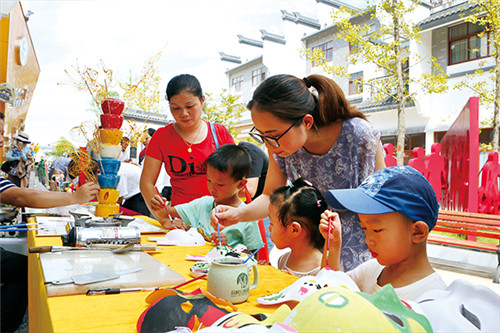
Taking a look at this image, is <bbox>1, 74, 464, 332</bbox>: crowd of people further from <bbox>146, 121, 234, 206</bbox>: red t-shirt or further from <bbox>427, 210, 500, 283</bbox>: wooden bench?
<bbox>427, 210, 500, 283</bbox>: wooden bench

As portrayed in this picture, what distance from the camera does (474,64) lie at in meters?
11.4

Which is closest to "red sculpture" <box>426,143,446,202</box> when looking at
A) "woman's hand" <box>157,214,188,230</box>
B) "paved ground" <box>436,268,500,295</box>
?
"paved ground" <box>436,268,500,295</box>

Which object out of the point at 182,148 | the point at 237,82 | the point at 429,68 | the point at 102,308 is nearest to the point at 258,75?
the point at 237,82

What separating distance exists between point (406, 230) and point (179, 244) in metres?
1.22

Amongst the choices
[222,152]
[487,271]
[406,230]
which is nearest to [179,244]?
[222,152]

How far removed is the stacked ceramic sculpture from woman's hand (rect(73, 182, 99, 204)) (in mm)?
42

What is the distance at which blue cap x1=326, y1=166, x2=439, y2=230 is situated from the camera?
106cm

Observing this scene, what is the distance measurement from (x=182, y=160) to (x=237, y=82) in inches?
937

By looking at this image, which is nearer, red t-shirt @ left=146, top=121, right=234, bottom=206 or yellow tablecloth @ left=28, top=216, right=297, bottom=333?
yellow tablecloth @ left=28, top=216, right=297, bottom=333

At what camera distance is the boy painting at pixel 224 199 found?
2.19 m

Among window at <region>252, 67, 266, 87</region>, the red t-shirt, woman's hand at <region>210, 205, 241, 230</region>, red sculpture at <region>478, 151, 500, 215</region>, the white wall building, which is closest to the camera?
woman's hand at <region>210, 205, 241, 230</region>

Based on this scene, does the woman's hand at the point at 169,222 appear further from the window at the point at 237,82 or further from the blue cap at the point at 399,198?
the window at the point at 237,82

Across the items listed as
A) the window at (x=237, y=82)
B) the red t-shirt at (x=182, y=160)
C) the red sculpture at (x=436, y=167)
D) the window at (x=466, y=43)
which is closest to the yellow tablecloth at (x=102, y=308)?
the red t-shirt at (x=182, y=160)

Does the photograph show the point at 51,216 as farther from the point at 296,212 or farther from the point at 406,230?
the point at 406,230
